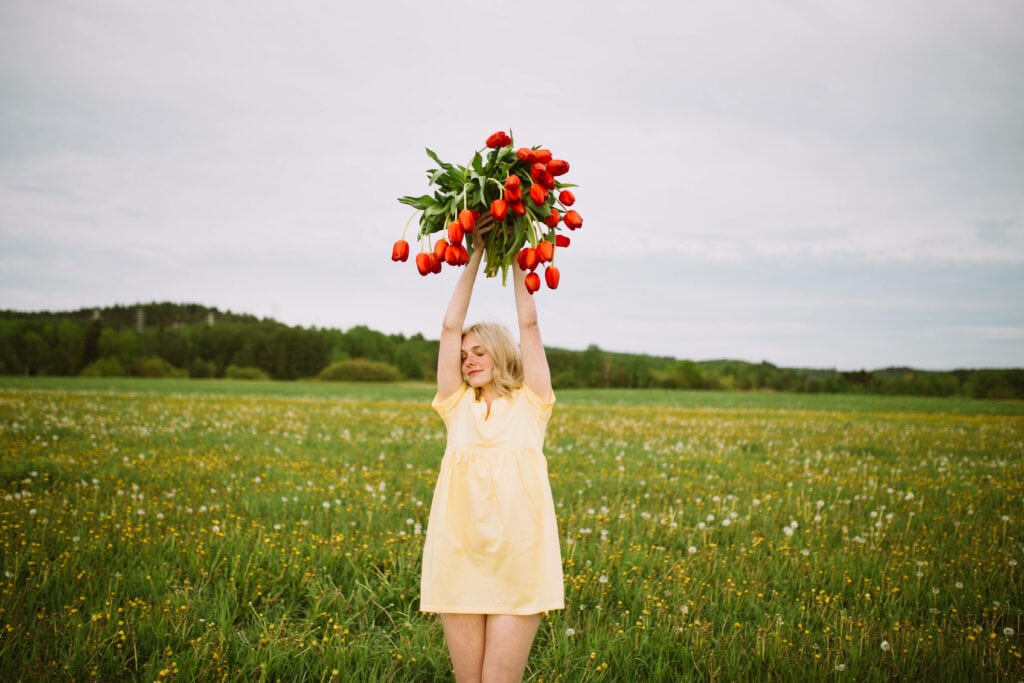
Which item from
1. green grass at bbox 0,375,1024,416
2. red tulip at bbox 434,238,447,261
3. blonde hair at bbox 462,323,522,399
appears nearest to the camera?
red tulip at bbox 434,238,447,261

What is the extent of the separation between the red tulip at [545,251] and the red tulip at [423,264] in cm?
50

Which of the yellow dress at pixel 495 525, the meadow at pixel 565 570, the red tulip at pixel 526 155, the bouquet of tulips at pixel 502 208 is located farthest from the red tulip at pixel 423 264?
the meadow at pixel 565 570

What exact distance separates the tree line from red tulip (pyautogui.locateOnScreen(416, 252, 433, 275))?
6715 cm

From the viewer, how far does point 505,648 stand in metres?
3.12

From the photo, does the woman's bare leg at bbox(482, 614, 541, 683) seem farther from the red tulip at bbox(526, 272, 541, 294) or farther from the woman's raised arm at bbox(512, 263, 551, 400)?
the red tulip at bbox(526, 272, 541, 294)

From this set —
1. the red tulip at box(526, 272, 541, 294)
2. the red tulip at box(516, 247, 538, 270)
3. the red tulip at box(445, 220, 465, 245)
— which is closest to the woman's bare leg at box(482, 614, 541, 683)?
the red tulip at box(526, 272, 541, 294)

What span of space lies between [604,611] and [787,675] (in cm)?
134

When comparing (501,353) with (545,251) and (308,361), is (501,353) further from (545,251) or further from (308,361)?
(308,361)

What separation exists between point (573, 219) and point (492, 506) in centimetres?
150

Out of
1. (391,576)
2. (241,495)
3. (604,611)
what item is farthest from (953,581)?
(241,495)

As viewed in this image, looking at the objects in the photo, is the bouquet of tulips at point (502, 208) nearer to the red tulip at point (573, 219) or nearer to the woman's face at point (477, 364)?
the red tulip at point (573, 219)

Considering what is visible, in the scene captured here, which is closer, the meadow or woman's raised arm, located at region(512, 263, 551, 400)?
woman's raised arm, located at region(512, 263, 551, 400)

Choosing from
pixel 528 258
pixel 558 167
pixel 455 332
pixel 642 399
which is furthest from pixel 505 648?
pixel 642 399

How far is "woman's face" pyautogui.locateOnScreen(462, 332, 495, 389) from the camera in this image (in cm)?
344
